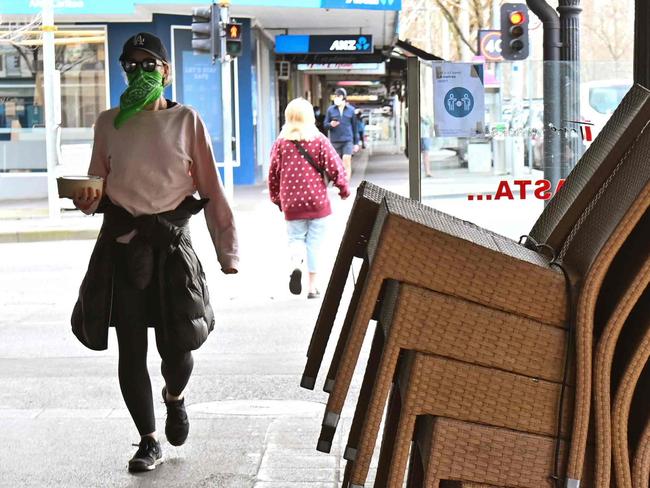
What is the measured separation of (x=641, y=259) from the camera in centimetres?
277

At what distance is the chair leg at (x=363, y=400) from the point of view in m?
3.00

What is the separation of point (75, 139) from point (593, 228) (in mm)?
22465

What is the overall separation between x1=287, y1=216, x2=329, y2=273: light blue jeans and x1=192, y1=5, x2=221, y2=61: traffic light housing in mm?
8990

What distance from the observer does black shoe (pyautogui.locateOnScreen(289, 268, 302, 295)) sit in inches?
413

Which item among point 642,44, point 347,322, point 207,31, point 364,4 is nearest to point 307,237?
point 642,44

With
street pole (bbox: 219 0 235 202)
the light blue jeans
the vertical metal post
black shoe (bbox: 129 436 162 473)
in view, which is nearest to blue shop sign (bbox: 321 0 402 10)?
street pole (bbox: 219 0 235 202)

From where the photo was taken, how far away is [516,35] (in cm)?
1612

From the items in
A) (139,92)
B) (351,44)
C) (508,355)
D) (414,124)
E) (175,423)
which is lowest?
(175,423)

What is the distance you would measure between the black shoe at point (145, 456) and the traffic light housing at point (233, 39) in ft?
47.3

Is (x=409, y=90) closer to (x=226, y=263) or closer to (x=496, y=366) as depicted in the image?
(x=226, y=263)

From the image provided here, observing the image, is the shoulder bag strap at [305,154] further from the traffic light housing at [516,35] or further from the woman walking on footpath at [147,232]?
the traffic light housing at [516,35]

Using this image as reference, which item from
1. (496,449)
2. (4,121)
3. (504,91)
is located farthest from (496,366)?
(4,121)

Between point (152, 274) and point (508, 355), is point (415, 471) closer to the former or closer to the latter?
point (508, 355)

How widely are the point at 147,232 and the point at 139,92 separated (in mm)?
583
